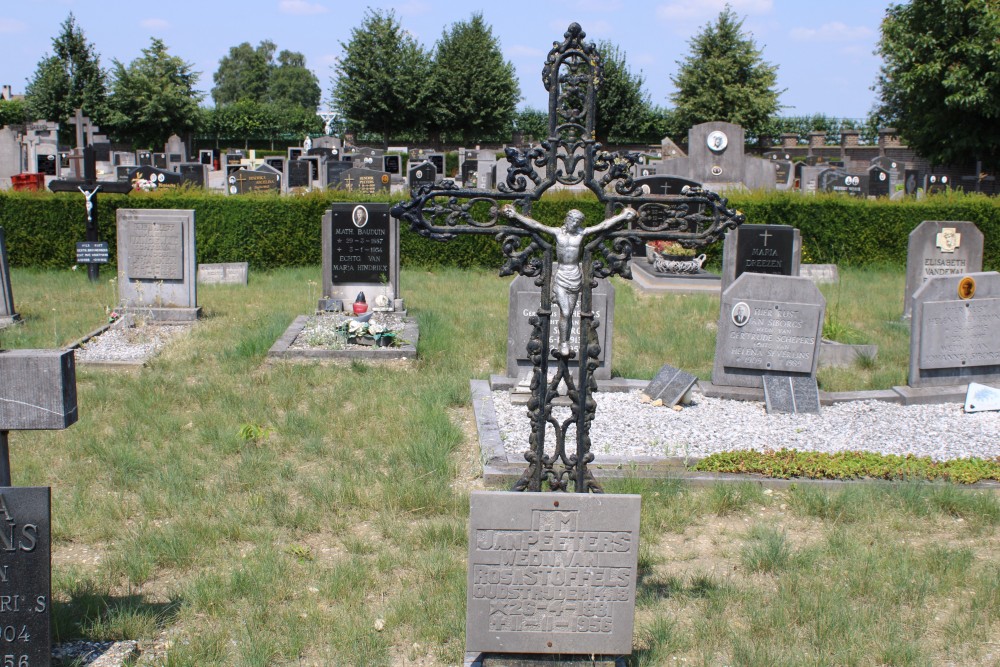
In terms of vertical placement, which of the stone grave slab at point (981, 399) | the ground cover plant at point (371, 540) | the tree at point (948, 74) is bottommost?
the ground cover plant at point (371, 540)

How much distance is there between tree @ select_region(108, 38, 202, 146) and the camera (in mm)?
42375

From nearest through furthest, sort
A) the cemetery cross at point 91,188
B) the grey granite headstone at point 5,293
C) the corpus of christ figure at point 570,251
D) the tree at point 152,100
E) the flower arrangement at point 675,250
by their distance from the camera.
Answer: the corpus of christ figure at point 570,251, the grey granite headstone at point 5,293, the cemetery cross at point 91,188, the flower arrangement at point 675,250, the tree at point 152,100

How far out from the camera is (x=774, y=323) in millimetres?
9477

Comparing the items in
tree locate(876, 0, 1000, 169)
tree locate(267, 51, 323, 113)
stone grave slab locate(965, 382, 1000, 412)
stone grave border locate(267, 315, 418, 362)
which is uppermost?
tree locate(267, 51, 323, 113)

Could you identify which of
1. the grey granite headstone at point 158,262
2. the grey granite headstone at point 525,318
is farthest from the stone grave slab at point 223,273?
the grey granite headstone at point 525,318

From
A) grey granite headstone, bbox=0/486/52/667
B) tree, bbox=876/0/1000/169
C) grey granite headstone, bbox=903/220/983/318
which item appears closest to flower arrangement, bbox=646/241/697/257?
grey granite headstone, bbox=903/220/983/318

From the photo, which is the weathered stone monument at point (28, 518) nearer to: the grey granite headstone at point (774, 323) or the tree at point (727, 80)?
the grey granite headstone at point (774, 323)

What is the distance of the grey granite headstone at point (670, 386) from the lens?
9000 mm

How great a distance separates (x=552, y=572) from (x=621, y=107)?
4580 cm

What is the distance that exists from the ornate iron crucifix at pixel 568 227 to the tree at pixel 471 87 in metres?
42.3

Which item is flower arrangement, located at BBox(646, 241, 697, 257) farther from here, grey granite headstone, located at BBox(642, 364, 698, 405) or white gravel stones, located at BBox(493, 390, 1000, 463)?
grey granite headstone, located at BBox(642, 364, 698, 405)

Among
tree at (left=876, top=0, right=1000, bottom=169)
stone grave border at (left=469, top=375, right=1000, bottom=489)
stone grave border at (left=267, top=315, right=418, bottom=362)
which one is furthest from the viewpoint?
tree at (left=876, top=0, right=1000, bottom=169)

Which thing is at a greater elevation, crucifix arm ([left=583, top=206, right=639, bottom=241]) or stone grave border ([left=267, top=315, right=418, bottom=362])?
crucifix arm ([left=583, top=206, right=639, bottom=241])

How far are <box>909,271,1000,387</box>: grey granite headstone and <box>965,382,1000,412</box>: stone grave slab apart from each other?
44cm
